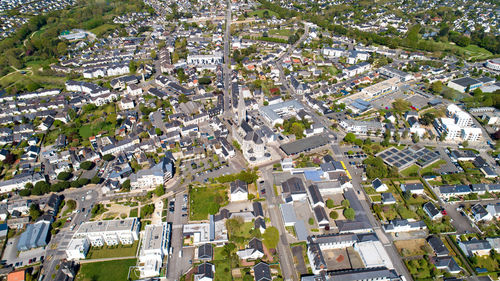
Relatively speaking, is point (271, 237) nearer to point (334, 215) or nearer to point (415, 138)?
point (334, 215)

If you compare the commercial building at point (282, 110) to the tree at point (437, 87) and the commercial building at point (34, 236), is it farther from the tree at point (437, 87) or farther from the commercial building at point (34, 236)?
the commercial building at point (34, 236)

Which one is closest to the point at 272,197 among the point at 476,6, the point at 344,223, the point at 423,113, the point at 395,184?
the point at 344,223

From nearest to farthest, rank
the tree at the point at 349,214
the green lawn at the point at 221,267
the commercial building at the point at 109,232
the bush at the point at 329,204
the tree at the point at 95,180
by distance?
the green lawn at the point at 221,267 → the commercial building at the point at 109,232 → the tree at the point at 349,214 → the bush at the point at 329,204 → the tree at the point at 95,180

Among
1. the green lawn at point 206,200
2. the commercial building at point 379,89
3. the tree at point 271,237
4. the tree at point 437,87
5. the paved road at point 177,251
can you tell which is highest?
the tree at point 437,87

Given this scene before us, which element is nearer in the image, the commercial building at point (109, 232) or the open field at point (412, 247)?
the open field at point (412, 247)

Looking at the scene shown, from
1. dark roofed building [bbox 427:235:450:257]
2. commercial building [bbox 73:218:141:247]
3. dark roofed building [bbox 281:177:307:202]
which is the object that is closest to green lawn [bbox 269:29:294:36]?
dark roofed building [bbox 281:177:307:202]

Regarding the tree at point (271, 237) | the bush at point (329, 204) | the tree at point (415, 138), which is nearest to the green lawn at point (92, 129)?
the tree at point (271, 237)

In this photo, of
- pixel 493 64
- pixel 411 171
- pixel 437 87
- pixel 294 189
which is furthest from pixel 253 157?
pixel 493 64
